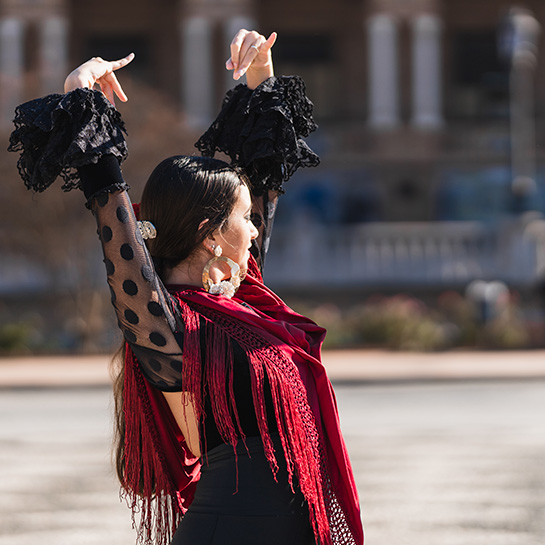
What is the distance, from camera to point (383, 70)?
35.8 meters

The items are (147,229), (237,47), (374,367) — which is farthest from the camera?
(374,367)

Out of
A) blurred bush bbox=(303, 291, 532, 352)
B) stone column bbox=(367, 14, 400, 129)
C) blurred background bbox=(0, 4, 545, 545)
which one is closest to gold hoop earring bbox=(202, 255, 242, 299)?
blurred background bbox=(0, 4, 545, 545)

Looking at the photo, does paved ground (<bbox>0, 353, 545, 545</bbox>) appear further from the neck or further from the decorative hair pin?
the decorative hair pin

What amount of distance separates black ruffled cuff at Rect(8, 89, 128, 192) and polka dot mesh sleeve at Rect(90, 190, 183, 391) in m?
0.11

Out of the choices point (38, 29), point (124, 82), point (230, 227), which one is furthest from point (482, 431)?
point (38, 29)

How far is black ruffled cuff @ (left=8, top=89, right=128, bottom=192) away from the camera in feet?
8.52

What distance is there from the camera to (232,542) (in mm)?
2564

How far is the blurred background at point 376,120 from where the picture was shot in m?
27.2

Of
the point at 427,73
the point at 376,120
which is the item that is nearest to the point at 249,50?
the point at 376,120

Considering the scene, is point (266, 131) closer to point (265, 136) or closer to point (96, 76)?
point (265, 136)

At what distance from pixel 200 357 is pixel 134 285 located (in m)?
0.22

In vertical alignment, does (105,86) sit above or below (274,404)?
above

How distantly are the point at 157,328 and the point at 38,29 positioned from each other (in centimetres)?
3508

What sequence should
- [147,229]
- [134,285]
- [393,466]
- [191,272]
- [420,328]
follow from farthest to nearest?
[420,328] < [393,466] < [191,272] < [147,229] < [134,285]
